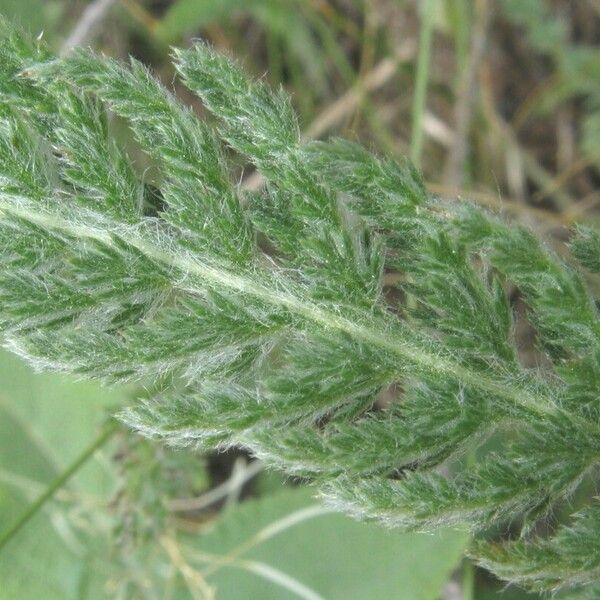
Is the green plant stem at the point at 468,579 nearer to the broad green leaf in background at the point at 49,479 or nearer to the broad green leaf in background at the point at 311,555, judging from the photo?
the broad green leaf in background at the point at 311,555

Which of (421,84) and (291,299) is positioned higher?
(291,299)

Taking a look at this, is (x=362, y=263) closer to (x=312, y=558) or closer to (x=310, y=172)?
(x=310, y=172)

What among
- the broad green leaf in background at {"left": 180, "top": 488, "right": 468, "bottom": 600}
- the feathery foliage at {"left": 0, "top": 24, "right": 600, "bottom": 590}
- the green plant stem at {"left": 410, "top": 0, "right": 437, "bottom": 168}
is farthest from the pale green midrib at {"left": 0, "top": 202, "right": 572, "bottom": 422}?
the green plant stem at {"left": 410, "top": 0, "right": 437, "bottom": 168}

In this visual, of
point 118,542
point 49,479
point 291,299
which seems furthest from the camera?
point 49,479

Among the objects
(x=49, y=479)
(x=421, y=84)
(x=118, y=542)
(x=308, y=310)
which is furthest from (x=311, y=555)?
(x=421, y=84)

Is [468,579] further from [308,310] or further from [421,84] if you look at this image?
[421,84]

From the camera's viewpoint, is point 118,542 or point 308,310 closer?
point 308,310

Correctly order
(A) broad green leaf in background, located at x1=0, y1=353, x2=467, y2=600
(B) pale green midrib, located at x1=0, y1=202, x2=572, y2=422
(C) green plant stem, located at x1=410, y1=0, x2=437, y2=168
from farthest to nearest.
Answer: (C) green plant stem, located at x1=410, y1=0, x2=437, y2=168 < (A) broad green leaf in background, located at x1=0, y1=353, x2=467, y2=600 < (B) pale green midrib, located at x1=0, y1=202, x2=572, y2=422

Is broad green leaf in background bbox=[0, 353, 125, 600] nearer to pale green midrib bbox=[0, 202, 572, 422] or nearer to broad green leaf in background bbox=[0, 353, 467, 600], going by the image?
broad green leaf in background bbox=[0, 353, 467, 600]
